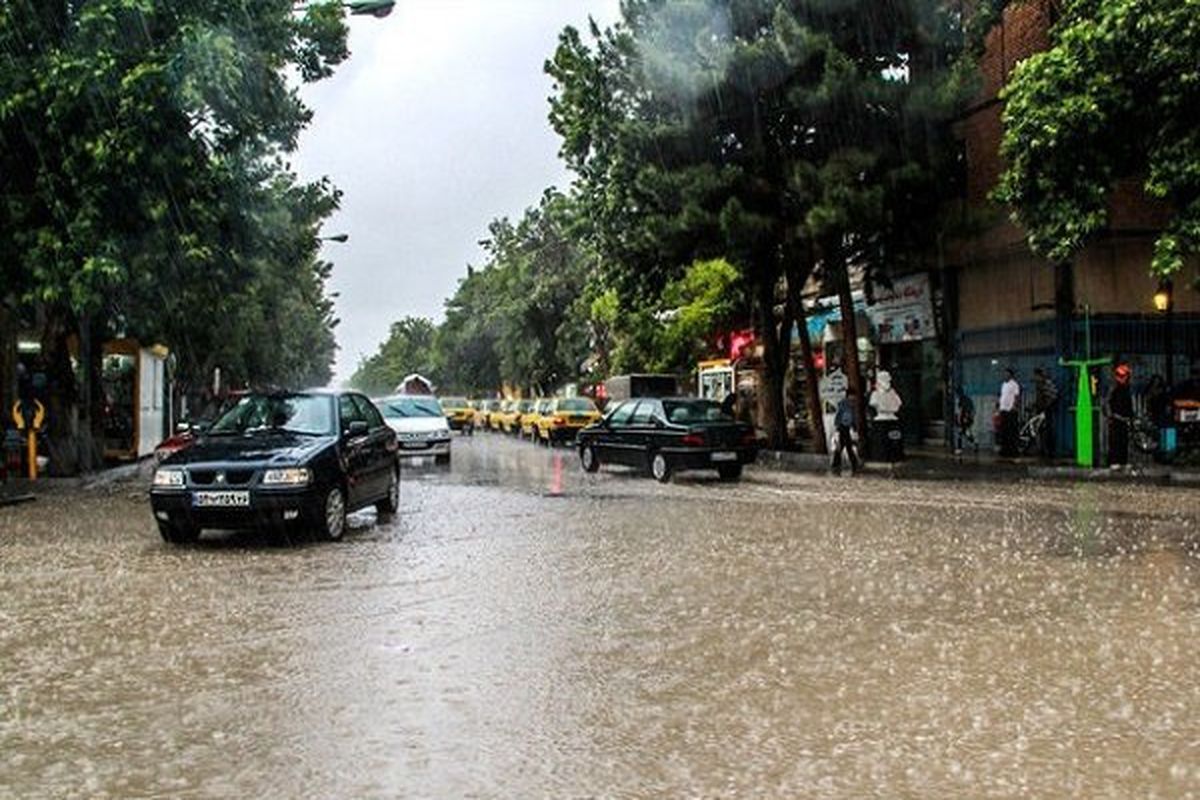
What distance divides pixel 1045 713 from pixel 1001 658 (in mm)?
1076

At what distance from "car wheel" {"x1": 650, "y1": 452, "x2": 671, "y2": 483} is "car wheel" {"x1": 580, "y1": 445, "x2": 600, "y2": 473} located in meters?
2.39

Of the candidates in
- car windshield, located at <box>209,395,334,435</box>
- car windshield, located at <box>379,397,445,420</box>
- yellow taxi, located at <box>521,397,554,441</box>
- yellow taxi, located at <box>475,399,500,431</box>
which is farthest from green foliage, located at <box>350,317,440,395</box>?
car windshield, located at <box>209,395,334,435</box>

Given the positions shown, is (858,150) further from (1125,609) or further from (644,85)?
(1125,609)

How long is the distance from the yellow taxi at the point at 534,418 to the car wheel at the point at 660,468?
20664 mm

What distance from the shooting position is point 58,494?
1852 centimetres

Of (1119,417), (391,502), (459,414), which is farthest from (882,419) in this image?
(459,414)

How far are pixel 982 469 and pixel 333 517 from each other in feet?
47.6

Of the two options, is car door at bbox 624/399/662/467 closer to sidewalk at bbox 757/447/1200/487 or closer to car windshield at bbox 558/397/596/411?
sidewalk at bbox 757/447/1200/487

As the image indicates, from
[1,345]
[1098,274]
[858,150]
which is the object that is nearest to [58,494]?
[1,345]

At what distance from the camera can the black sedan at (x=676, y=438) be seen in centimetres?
2034

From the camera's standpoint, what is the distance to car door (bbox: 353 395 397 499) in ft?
44.0

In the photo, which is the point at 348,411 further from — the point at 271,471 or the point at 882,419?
the point at 882,419

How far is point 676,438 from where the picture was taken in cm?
2052

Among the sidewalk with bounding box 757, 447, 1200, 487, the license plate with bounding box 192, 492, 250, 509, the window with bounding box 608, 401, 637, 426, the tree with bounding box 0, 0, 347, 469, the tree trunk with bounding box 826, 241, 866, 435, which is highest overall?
the tree with bounding box 0, 0, 347, 469
